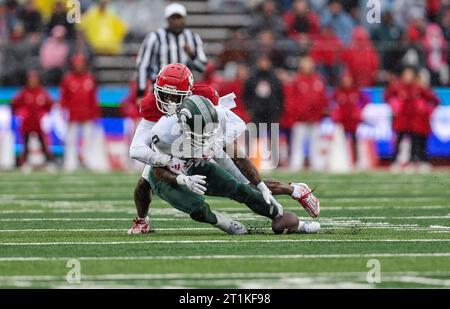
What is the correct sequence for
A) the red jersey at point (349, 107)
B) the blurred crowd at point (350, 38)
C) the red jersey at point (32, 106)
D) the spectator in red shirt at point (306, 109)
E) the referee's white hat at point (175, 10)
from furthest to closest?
the blurred crowd at point (350, 38), the spectator in red shirt at point (306, 109), the red jersey at point (349, 107), the red jersey at point (32, 106), the referee's white hat at point (175, 10)

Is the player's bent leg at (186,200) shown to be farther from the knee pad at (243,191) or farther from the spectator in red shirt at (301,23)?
the spectator in red shirt at (301,23)

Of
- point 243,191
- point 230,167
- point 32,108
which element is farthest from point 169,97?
point 32,108

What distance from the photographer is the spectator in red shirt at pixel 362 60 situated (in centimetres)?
1888

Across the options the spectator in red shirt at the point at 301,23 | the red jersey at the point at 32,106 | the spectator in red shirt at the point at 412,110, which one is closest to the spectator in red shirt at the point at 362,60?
the spectator in red shirt at the point at 412,110

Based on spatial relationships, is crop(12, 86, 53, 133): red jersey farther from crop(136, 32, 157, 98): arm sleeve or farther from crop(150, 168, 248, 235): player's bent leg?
crop(150, 168, 248, 235): player's bent leg

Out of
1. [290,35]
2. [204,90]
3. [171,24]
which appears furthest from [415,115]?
[204,90]

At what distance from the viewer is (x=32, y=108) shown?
1788 cm

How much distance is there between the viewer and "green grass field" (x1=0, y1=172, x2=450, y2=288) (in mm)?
6316

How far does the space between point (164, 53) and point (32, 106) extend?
19.9 feet

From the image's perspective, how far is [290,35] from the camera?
65.4ft

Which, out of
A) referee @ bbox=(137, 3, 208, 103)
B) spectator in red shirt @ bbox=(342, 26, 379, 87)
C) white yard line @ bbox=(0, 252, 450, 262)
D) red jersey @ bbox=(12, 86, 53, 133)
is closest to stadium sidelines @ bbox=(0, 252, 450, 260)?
white yard line @ bbox=(0, 252, 450, 262)

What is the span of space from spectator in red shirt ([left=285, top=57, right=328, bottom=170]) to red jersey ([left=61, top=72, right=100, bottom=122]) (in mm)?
2854

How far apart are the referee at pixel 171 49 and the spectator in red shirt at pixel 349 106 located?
6.04 metres

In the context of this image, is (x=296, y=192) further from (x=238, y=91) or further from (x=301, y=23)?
(x=301, y=23)
